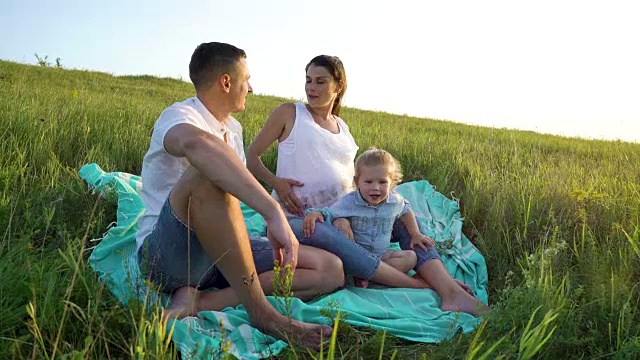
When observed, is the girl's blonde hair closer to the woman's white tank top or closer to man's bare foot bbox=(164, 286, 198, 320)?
the woman's white tank top

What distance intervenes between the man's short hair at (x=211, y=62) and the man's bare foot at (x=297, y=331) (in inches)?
48.1

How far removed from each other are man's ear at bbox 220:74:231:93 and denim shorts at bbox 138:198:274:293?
2.23ft

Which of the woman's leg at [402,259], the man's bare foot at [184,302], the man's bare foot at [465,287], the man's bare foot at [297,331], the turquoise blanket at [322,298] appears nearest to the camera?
the man's bare foot at [297,331]

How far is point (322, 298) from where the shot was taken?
3.39 m

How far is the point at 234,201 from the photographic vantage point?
8.71 ft

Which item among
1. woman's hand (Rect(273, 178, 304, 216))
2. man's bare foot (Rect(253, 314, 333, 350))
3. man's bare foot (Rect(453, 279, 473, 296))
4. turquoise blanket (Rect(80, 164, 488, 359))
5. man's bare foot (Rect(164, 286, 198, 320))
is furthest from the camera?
woman's hand (Rect(273, 178, 304, 216))

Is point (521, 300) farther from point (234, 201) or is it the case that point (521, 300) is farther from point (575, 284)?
point (234, 201)

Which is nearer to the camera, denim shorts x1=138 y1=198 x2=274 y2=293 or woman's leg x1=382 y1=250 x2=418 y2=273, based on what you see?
denim shorts x1=138 y1=198 x2=274 y2=293

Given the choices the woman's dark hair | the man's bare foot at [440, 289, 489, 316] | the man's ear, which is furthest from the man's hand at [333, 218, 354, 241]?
the man's ear

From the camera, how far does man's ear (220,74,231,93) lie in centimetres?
307

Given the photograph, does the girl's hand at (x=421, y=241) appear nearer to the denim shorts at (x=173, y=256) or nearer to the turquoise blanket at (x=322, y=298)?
the turquoise blanket at (x=322, y=298)

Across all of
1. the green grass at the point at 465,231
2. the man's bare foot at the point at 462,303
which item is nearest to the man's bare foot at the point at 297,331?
the green grass at the point at 465,231

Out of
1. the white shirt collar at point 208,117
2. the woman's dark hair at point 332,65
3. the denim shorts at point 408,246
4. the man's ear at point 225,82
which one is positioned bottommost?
the denim shorts at point 408,246

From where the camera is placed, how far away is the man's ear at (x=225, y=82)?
3.07 meters
